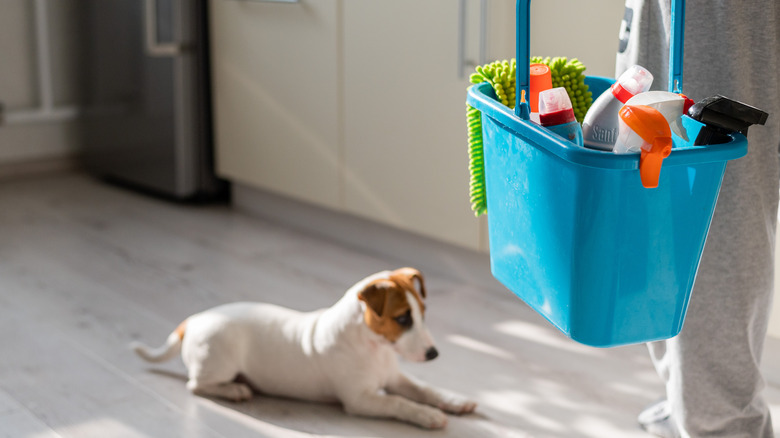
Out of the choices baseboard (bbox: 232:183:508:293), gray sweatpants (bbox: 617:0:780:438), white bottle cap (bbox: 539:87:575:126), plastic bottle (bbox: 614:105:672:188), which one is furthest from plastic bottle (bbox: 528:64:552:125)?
baseboard (bbox: 232:183:508:293)

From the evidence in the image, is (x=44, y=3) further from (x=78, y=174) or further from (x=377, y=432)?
(x=377, y=432)

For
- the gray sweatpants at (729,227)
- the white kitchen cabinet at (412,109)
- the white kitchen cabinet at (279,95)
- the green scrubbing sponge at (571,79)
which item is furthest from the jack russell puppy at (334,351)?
the white kitchen cabinet at (279,95)

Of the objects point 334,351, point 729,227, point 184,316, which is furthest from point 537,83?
point 184,316

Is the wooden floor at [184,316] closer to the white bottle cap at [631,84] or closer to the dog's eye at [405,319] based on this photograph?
the dog's eye at [405,319]

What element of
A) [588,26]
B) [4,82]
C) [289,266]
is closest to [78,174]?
[4,82]

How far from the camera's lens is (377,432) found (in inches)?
61.1

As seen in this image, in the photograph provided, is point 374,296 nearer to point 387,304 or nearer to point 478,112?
point 387,304

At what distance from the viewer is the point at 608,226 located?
0.87 metres

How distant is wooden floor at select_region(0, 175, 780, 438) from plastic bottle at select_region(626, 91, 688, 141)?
0.80 metres

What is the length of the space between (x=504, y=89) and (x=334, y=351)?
691 mm

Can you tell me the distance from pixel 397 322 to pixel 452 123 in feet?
2.60

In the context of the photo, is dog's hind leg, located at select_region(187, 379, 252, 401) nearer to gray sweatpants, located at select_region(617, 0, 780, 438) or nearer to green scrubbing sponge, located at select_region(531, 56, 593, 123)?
gray sweatpants, located at select_region(617, 0, 780, 438)

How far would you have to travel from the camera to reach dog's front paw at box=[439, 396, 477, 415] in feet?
5.30

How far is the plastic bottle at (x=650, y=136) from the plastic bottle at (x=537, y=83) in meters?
0.15
